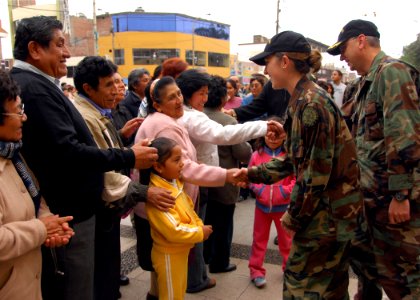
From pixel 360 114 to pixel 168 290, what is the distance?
1.87 metres

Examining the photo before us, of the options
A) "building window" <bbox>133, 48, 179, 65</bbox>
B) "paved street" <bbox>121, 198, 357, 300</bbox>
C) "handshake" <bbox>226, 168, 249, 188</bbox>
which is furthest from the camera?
"building window" <bbox>133, 48, 179, 65</bbox>

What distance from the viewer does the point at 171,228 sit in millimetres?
2246

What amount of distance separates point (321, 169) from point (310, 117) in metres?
0.30

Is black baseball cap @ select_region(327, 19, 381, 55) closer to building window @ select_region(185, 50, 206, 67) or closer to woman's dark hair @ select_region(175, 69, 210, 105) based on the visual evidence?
woman's dark hair @ select_region(175, 69, 210, 105)

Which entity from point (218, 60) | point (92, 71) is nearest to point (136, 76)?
point (92, 71)

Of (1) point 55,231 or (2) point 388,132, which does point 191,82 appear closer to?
(2) point 388,132

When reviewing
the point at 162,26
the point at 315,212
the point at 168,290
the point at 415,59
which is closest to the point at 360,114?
the point at 315,212

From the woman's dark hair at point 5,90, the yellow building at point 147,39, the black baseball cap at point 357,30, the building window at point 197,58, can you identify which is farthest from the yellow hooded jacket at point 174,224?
the building window at point 197,58

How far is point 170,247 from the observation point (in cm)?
239

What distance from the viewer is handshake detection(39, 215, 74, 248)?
5.49 ft

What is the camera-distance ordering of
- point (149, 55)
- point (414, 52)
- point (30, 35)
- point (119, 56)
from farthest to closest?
point (119, 56), point (149, 55), point (414, 52), point (30, 35)

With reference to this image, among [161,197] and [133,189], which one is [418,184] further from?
[133,189]

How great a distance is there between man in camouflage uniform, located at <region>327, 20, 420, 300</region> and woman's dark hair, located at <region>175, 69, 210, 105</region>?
Result: 3.64 ft

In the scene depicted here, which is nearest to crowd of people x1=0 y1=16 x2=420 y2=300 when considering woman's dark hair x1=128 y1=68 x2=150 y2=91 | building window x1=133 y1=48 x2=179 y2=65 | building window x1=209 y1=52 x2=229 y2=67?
woman's dark hair x1=128 y1=68 x2=150 y2=91
